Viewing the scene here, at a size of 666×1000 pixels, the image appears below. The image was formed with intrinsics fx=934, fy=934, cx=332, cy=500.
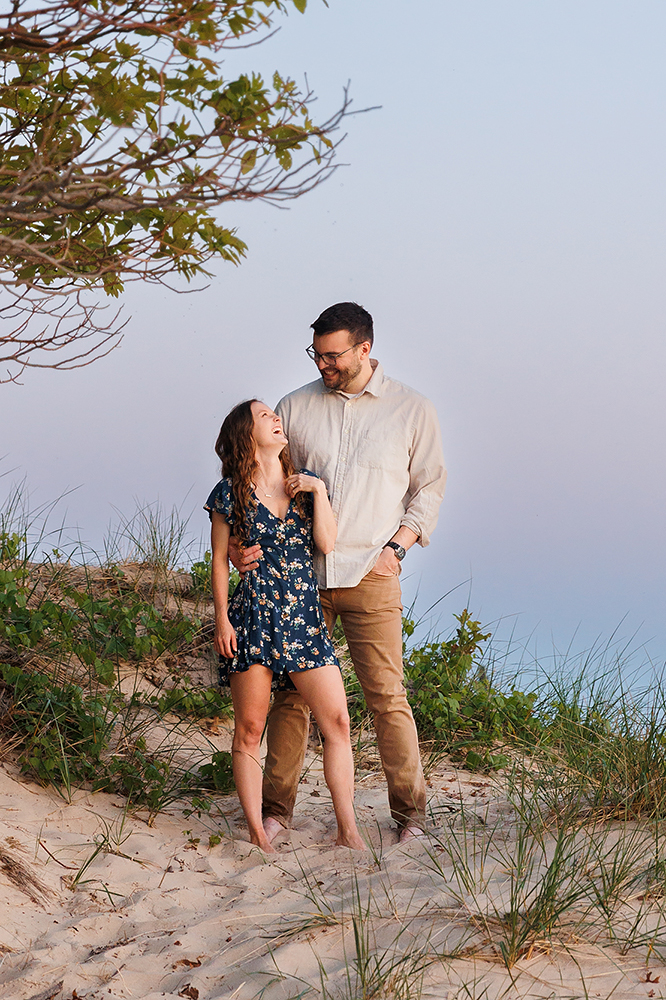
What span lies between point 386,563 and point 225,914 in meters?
1.81

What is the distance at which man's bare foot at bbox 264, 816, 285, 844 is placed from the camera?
4.84m

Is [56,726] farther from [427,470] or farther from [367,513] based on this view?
[427,470]

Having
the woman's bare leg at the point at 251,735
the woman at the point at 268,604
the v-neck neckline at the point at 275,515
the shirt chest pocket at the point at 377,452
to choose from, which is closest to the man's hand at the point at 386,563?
the woman at the point at 268,604

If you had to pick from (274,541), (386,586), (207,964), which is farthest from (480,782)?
(207,964)

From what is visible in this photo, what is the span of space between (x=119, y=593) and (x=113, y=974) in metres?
3.94

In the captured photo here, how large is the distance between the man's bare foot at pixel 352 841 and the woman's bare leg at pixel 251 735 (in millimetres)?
347

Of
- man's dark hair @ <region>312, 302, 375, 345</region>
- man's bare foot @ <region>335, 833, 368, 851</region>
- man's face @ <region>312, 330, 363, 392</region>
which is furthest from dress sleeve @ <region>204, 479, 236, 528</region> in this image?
man's bare foot @ <region>335, 833, 368, 851</region>

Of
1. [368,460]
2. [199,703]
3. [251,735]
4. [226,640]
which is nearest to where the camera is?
[226,640]

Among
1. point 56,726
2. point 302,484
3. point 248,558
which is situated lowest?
point 56,726

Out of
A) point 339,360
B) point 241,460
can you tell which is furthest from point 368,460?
point 241,460

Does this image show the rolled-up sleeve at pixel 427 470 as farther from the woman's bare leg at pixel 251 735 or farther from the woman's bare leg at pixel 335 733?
the woman's bare leg at pixel 251 735

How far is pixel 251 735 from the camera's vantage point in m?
4.60

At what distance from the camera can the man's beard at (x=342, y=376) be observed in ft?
15.7

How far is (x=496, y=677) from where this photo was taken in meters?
7.13
